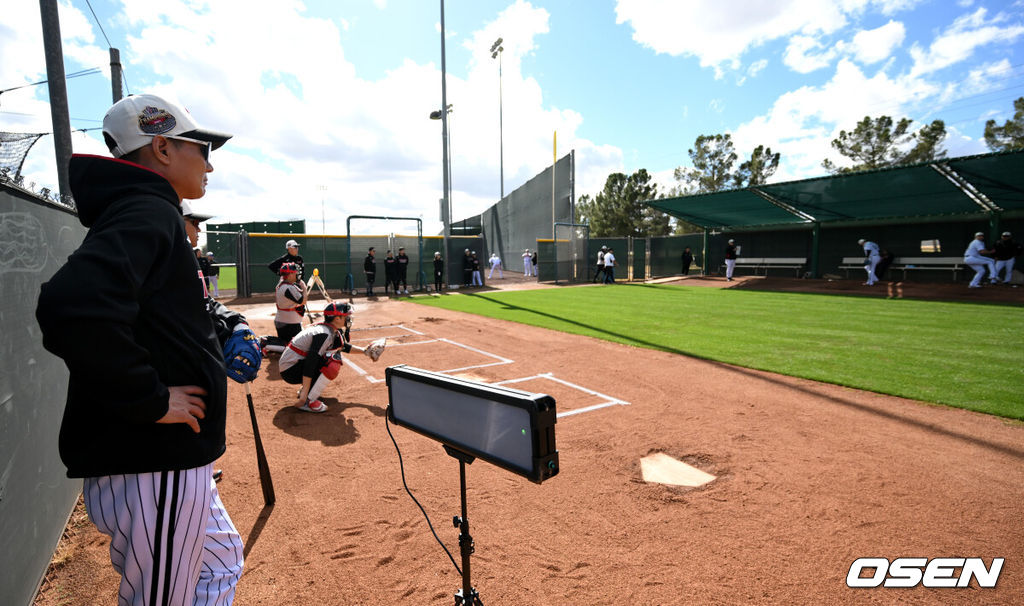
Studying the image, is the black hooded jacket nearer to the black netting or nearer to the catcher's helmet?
the catcher's helmet

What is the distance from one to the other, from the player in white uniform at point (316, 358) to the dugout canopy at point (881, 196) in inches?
756

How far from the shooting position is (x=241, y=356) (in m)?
2.31

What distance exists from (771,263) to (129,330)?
1187 inches

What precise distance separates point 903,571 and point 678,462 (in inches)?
62.7

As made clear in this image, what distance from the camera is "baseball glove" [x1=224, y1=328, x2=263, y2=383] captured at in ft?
7.50

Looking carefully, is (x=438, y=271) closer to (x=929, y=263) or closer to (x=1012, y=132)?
(x=929, y=263)

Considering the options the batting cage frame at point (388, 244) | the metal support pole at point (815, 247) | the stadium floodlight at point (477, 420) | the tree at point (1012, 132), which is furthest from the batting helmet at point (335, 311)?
the tree at point (1012, 132)

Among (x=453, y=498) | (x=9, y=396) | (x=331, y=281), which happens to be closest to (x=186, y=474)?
(x=9, y=396)

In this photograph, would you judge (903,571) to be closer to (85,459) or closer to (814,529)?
(814,529)

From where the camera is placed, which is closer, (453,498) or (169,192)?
(169,192)

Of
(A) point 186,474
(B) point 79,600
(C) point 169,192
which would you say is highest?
(C) point 169,192

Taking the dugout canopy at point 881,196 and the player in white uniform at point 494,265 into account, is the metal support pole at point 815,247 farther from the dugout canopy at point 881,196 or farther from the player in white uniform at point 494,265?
the player in white uniform at point 494,265

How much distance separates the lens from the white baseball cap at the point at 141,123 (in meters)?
1.57

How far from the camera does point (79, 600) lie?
2.50m
